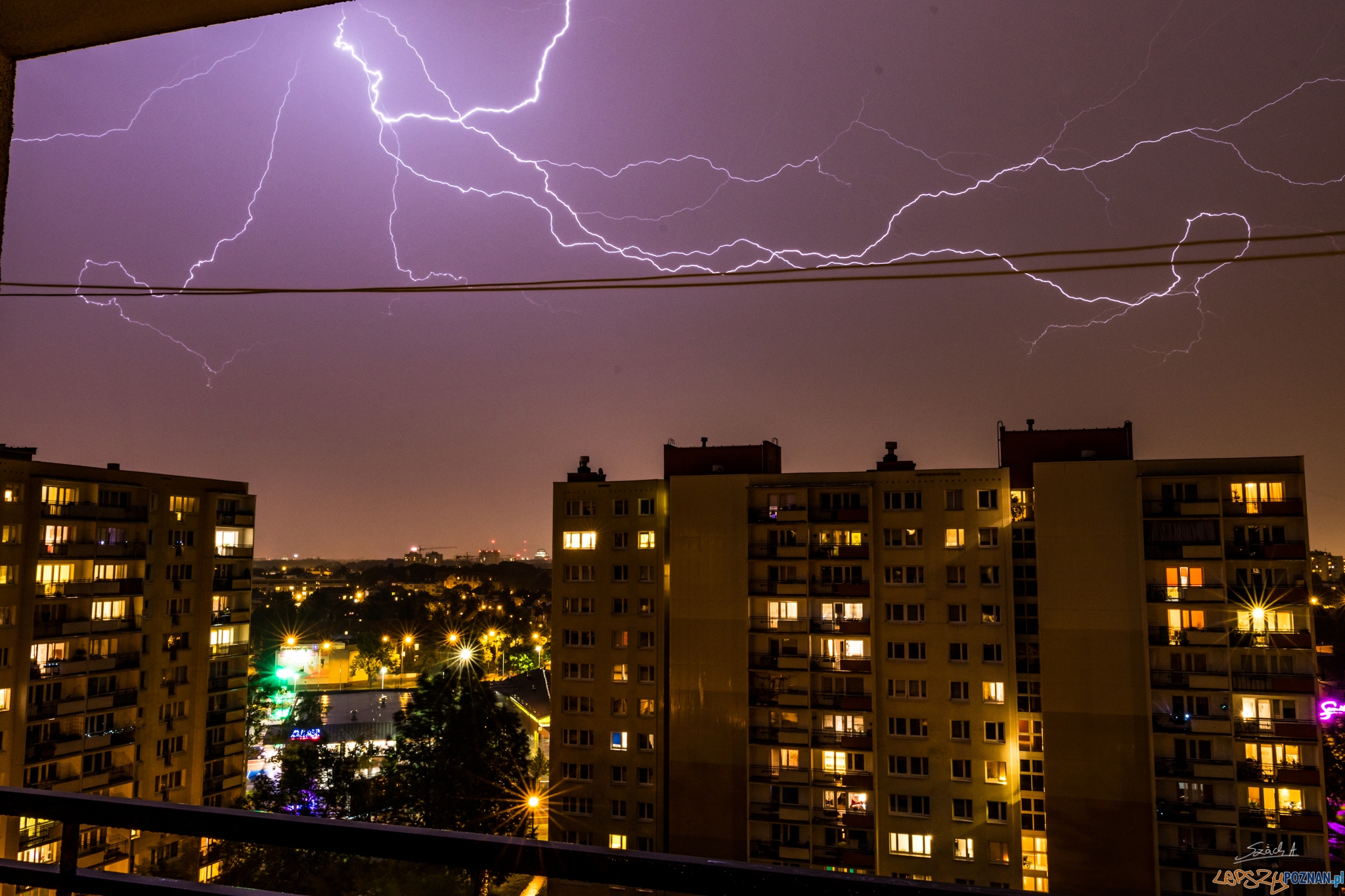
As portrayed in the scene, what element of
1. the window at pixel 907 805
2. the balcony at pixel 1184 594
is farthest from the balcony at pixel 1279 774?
A: the window at pixel 907 805

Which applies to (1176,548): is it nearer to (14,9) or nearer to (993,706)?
(993,706)

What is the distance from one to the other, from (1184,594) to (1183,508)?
7.18ft

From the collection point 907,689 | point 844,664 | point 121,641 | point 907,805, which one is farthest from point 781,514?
point 121,641

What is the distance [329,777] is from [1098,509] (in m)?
27.4

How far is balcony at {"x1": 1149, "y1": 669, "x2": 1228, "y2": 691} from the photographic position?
19938mm

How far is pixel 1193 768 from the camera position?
64.8 feet

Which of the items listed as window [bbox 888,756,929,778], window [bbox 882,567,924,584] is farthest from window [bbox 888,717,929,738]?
window [bbox 882,567,924,584]

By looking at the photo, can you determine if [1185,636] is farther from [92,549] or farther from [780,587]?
[92,549]

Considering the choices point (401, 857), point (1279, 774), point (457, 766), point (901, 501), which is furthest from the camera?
point (457, 766)

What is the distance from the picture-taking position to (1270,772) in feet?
64.5

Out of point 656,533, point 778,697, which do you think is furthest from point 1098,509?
point 656,533

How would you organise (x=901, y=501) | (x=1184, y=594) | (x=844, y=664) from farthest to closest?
1. (x=901, y=501)
2. (x=844, y=664)
3. (x=1184, y=594)

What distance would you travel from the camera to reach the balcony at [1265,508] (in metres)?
20.0

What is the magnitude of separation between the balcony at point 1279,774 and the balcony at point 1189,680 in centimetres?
198
